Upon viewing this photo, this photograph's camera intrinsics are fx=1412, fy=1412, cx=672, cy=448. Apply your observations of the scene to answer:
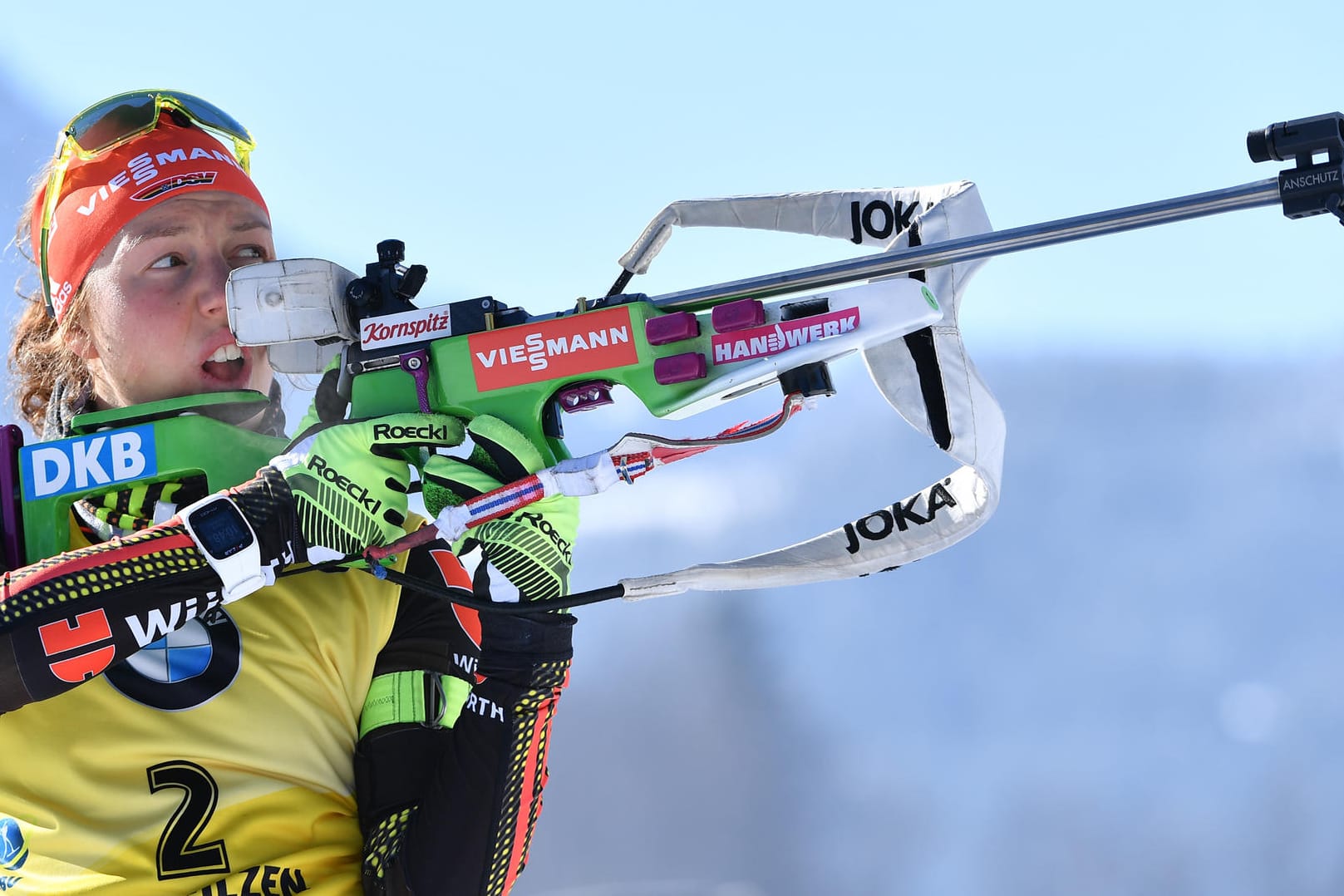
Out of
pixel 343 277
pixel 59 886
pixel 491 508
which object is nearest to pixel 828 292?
pixel 491 508

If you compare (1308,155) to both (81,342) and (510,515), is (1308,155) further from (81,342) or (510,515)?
(81,342)

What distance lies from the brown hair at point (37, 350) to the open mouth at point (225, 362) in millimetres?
271

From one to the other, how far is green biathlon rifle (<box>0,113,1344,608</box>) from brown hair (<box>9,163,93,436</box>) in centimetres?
30

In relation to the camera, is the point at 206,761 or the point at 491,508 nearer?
the point at 491,508

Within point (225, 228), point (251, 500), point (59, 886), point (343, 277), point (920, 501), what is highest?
point (225, 228)

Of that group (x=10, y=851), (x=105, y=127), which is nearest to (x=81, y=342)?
(x=105, y=127)

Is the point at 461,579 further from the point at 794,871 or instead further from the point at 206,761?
the point at 794,871

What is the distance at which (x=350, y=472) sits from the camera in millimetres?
2168

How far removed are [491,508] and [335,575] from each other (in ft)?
1.77

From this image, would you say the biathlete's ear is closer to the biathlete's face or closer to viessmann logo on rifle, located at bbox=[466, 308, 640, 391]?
the biathlete's face

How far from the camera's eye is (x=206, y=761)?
225cm

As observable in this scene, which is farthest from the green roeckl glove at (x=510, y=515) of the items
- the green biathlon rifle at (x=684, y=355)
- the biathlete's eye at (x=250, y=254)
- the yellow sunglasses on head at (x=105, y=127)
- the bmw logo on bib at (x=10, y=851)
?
the yellow sunglasses on head at (x=105, y=127)

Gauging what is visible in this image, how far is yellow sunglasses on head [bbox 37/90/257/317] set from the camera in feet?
8.82

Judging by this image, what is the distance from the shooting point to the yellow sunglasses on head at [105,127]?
8.82ft
